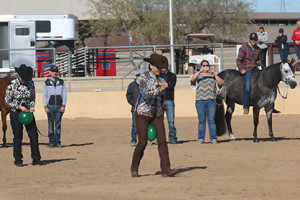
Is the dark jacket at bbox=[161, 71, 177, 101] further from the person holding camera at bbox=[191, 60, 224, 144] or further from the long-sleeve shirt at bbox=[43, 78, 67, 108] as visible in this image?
the long-sleeve shirt at bbox=[43, 78, 67, 108]

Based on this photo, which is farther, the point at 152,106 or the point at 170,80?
the point at 170,80

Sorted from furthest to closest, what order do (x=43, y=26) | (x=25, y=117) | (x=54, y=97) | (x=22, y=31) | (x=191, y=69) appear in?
(x=43, y=26) → (x=22, y=31) → (x=191, y=69) → (x=54, y=97) → (x=25, y=117)

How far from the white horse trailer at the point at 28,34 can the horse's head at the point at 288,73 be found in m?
14.3

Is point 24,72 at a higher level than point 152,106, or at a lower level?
higher

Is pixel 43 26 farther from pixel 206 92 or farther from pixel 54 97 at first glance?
pixel 206 92

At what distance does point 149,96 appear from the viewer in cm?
1104

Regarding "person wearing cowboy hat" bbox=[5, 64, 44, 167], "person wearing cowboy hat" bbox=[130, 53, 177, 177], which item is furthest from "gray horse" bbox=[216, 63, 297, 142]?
"person wearing cowboy hat" bbox=[130, 53, 177, 177]

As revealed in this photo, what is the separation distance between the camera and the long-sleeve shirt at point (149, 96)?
1102cm

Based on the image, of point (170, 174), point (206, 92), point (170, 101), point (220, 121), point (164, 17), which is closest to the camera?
point (170, 174)

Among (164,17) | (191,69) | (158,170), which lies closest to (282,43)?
(191,69)

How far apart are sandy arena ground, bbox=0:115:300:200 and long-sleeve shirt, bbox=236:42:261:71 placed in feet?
5.95

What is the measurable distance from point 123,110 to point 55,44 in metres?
11.0

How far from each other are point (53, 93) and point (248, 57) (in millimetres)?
4599

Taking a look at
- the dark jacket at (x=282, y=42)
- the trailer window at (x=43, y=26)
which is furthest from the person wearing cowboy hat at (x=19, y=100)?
the trailer window at (x=43, y=26)
